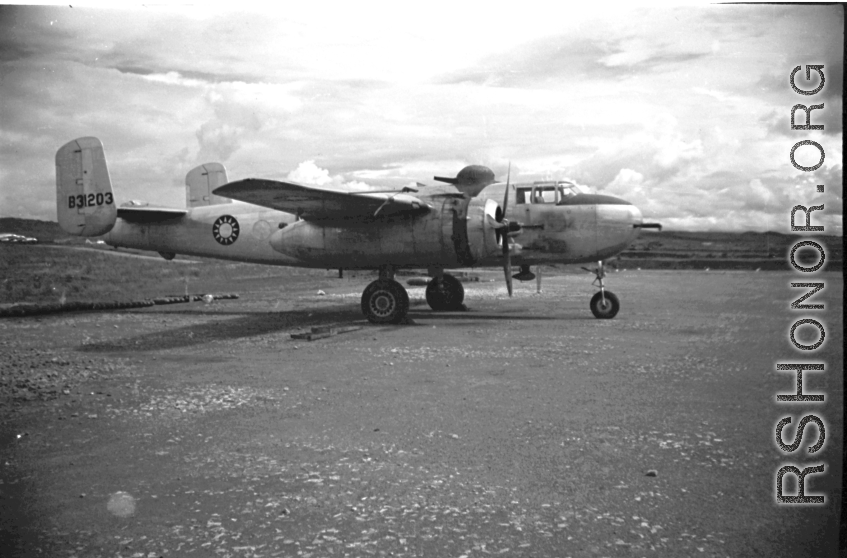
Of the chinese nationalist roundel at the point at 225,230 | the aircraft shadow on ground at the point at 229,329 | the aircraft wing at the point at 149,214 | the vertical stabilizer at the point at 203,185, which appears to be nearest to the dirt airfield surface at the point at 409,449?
the aircraft shadow on ground at the point at 229,329

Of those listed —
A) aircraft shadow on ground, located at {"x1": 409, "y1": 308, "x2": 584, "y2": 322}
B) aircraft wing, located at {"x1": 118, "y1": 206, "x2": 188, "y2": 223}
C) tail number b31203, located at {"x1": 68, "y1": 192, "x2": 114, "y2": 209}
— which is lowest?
aircraft shadow on ground, located at {"x1": 409, "y1": 308, "x2": 584, "y2": 322}

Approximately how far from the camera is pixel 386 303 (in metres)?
12.3

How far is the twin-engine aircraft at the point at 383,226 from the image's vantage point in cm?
1057

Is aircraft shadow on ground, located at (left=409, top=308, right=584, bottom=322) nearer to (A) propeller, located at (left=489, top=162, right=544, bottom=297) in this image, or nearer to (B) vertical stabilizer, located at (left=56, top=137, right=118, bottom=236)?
(A) propeller, located at (left=489, top=162, right=544, bottom=297)

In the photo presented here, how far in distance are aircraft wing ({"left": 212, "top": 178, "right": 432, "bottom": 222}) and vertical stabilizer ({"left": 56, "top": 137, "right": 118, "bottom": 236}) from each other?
1866 millimetres

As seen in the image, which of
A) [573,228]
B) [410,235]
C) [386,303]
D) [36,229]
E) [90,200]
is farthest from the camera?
[573,228]

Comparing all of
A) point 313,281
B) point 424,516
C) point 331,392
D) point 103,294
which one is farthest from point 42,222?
point 313,281

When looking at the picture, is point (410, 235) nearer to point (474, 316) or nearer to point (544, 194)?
point (474, 316)

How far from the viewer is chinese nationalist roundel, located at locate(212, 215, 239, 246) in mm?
14312

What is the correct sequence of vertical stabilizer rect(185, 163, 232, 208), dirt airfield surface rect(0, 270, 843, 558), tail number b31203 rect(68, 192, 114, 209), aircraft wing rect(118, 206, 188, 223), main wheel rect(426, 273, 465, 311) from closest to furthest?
dirt airfield surface rect(0, 270, 843, 558) < tail number b31203 rect(68, 192, 114, 209) < aircraft wing rect(118, 206, 188, 223) < main wheel rect(426, 273, 465, 311) < vertical stabilizer rect(185, 163, 232, 208)

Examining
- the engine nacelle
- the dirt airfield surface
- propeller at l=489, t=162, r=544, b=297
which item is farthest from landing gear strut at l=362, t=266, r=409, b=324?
Result: the dirt airfield surface

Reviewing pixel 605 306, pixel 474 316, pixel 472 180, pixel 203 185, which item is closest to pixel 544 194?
pixel 472 180

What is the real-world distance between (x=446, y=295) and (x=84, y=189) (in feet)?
29.2

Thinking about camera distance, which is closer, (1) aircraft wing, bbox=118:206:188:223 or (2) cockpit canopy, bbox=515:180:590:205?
(2) cockpit canopy, bbox=515:180:590:205
